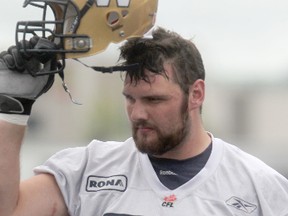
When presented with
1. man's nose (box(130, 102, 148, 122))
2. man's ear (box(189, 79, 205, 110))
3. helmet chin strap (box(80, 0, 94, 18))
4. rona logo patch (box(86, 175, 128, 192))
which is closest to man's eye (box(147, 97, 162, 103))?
man's nose (box(130, 102, 148, 122))

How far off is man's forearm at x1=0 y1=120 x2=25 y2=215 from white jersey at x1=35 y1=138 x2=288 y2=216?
24 cm

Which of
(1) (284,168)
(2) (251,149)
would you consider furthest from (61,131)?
(1) (284,168)

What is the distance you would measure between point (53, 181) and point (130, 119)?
0.44m

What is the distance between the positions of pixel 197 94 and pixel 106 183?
1.89ft

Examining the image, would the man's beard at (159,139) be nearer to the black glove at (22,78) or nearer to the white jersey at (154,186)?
the white jersey at (154,186)

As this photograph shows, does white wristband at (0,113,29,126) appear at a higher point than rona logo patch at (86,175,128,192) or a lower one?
higher

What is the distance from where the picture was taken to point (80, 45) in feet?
11.9

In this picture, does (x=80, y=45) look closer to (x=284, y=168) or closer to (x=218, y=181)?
(x=218, y=181)

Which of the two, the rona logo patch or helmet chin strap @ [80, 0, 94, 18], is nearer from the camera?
helmet chin strap @ [80, 0, 94, 18]

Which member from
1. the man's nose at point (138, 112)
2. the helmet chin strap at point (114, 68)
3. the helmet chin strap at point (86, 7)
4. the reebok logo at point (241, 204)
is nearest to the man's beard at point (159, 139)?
the man's nose at point (138, 112)

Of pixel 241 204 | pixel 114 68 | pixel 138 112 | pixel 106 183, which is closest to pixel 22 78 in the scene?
pixel 114 68

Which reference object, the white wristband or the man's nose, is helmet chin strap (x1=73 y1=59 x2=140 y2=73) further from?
the white wristband

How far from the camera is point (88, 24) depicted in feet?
12.0

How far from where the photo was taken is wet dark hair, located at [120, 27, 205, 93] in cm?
394
